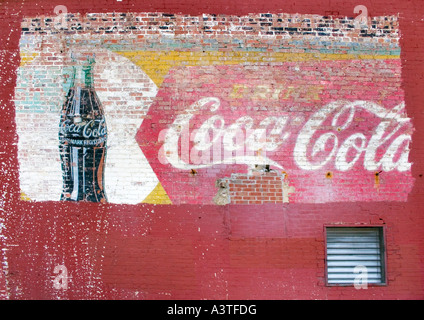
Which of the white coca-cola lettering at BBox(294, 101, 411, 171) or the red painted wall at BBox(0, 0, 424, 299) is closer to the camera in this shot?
the red painted wall at BBox(0, 0, 424, 299)

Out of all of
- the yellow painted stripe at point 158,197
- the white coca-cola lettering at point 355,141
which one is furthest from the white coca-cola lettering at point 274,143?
the yellow painted stripe at point 158,197

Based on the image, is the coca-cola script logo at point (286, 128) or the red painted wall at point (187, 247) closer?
the red painted wall at point (187, 247)

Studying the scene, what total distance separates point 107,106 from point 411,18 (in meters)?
4.80

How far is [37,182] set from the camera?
16.5 ft

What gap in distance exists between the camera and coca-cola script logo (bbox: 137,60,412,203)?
5.06 metres

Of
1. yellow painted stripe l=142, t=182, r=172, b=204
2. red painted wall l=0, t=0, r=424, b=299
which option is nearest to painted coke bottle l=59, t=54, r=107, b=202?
red painted wall l=0, t=0, r=424, b=299

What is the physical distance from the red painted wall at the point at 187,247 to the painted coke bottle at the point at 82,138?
250 millimetres

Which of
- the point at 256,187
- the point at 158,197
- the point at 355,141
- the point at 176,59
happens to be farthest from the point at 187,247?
the point at 355,141

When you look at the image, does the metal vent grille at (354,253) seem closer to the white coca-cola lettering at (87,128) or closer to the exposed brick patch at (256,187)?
the exposed brick patch at (256,187)

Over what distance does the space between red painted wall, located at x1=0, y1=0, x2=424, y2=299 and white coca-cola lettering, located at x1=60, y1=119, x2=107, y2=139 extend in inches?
30.4

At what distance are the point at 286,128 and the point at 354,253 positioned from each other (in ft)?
6.93

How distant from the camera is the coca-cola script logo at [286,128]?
506 centimetres

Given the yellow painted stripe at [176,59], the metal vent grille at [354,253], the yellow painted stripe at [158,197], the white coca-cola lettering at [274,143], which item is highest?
the yellow painted stripe at [176,59]

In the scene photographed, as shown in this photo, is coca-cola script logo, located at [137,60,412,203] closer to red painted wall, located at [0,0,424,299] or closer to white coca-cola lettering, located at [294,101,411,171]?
white coca-cola lettering, located at [294,101,411,171]
